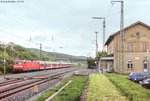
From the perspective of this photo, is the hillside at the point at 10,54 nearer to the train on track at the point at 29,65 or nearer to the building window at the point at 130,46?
the train on track at the point at 29,65

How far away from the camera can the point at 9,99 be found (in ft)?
82.6

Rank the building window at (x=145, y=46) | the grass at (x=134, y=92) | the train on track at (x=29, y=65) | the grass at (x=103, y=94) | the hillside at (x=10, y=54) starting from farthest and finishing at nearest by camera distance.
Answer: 1. the building window at (x=145, y=46)
2. the train on track at (x=29, y=65)
3. the hillside at (x=10, y=54)
4. the grass at (x=134, y=92)
5. the grass at (x=103, y=94)

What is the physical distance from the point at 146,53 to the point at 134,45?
2.77 m

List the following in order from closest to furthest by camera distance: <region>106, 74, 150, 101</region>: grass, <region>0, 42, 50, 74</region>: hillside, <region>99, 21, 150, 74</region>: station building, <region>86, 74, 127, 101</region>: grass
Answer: <region>86, 74, 127, 101</region>: grass
<region>106, 74, 150, 101</region>: grass
<region>0, 42, 50, 74</region>: hillside
<region>99, 21, 150, 74</region>: station building

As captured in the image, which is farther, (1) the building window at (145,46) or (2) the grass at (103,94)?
(1) the building window at (145,46)

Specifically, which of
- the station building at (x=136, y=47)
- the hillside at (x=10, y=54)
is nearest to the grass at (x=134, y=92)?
the hillside at (x=10, y=54)

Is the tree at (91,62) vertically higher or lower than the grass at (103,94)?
higher

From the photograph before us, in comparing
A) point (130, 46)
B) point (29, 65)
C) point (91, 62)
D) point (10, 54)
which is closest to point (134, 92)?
point (130, 46)

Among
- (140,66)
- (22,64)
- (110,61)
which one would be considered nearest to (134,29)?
(140,66)

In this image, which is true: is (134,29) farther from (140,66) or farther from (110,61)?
(110,61)

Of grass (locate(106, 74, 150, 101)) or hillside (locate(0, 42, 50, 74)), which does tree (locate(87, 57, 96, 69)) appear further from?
grass (locate(106, 74, 150, 101))

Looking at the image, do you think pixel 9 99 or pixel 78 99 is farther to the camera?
pixel 9 99

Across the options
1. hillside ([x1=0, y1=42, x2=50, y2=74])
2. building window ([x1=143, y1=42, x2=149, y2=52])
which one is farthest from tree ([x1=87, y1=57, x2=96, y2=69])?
building window ([x1=143, y1=42, x2=149, y2=52])

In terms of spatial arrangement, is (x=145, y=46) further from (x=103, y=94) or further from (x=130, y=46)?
(x=103, y=94)
